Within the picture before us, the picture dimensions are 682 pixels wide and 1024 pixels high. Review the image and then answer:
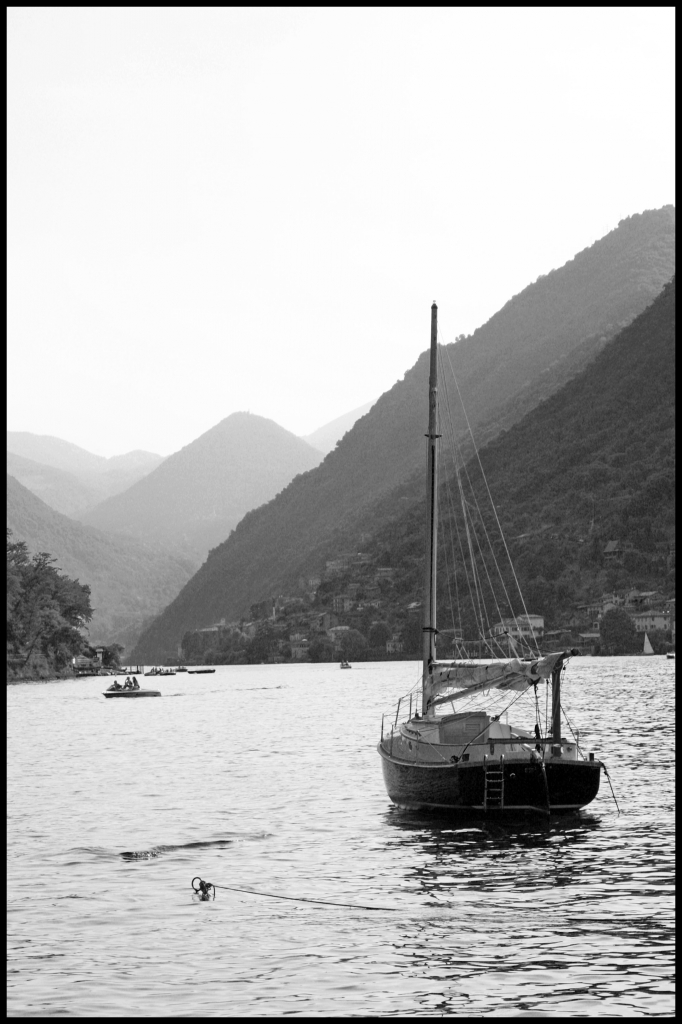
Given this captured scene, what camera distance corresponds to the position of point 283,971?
24281 mm

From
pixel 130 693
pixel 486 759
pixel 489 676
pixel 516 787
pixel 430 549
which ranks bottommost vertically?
pixel 130 693

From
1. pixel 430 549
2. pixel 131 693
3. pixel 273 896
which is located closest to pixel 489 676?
pixel 430 549

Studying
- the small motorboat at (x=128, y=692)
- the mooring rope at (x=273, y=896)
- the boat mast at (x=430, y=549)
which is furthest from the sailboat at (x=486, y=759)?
the small motorboat at (x=128, y=692)

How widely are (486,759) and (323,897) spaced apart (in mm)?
10784

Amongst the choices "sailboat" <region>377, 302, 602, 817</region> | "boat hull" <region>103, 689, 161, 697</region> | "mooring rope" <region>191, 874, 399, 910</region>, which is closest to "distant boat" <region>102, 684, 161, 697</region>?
"boat hull" <region>103, 689, 161, 697</region>

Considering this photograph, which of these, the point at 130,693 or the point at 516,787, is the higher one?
the point at 516,787

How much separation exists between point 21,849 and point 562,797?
17.0 meters

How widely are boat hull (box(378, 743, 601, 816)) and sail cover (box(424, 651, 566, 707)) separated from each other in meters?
3.51

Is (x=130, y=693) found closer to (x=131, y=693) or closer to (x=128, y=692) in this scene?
(x=131, y=693)

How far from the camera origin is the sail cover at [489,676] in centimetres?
4353

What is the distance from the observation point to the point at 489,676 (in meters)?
45.0

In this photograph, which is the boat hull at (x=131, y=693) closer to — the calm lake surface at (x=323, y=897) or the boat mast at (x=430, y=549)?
the calm lake surface at (x=323, y=897)

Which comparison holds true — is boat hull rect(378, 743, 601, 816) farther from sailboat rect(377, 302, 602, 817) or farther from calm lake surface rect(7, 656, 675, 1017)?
calm lake surface rect(7, 656, 675, 1017)

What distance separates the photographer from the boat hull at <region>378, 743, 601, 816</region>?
4075 cm
